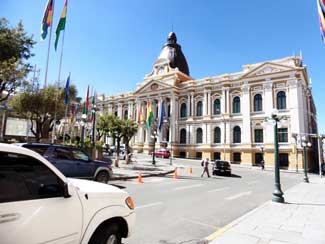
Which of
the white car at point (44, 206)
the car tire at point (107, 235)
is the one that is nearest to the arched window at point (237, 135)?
the car tire at point (107, 235)

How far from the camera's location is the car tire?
10.1 feet

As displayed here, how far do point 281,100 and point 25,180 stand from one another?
41.2 m

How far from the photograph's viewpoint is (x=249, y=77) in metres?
40.2

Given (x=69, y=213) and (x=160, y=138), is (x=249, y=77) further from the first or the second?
(x=69, y=213)

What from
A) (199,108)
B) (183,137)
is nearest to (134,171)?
(183,137)

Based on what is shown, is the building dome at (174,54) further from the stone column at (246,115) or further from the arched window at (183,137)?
the stone column at (246,115)

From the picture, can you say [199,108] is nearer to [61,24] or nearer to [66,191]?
[61,24]

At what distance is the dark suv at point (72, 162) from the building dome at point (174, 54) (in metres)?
46.8

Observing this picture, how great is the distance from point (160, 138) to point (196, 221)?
42235 mm

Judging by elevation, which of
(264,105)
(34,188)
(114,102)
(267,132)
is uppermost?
(114,102)

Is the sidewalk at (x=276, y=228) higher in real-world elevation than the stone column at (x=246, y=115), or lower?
lower

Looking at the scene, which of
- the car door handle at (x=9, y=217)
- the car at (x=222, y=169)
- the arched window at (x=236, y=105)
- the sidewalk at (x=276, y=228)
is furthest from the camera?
the arched window at (x=236, y=105)

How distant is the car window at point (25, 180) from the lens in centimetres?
238

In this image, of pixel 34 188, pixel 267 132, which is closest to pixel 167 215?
pixel 34 188
